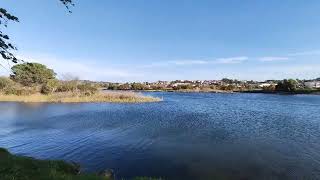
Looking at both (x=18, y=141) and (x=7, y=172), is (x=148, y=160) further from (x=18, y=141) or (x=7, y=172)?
(x=18, y=141)

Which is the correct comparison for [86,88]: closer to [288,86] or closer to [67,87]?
[67,87]

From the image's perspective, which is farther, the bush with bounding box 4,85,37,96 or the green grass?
the bush with bounding box 4,85,37,96

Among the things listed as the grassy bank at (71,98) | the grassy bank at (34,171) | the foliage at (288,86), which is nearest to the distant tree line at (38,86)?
the grassy bank at (71,98)

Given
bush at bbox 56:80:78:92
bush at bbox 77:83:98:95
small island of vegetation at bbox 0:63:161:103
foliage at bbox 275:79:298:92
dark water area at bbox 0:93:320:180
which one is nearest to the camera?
dark water area at bbox 0:93:320:180

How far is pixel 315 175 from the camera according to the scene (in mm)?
18484

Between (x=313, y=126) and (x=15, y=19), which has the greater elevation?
(x=15, y=19)

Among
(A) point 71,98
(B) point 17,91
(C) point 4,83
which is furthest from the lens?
(C) point 4,83

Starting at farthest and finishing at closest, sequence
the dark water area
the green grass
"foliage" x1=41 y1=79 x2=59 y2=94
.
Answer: "foliage" x1=41 y1=79 x2=59 y2=94, the dark water area, the green grass

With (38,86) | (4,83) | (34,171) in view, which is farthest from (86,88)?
(34,171)

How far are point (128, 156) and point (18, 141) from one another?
11217 mm

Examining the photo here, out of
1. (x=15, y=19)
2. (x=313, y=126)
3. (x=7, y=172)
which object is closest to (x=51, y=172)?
(x=7, y=172)

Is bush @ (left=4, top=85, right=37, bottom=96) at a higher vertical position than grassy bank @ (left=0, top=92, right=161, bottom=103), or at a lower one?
higher

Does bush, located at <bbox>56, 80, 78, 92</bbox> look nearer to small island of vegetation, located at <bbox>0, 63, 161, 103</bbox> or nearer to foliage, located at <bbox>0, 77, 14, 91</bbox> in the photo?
small island of vegetation, located at <bbox>0, 63, 161, 103</bbox>

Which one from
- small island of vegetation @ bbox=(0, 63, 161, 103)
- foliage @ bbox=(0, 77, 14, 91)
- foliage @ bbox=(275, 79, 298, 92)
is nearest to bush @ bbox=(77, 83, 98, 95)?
→ small island of vegetation @ bbox=(0, 63, 161, 103)
